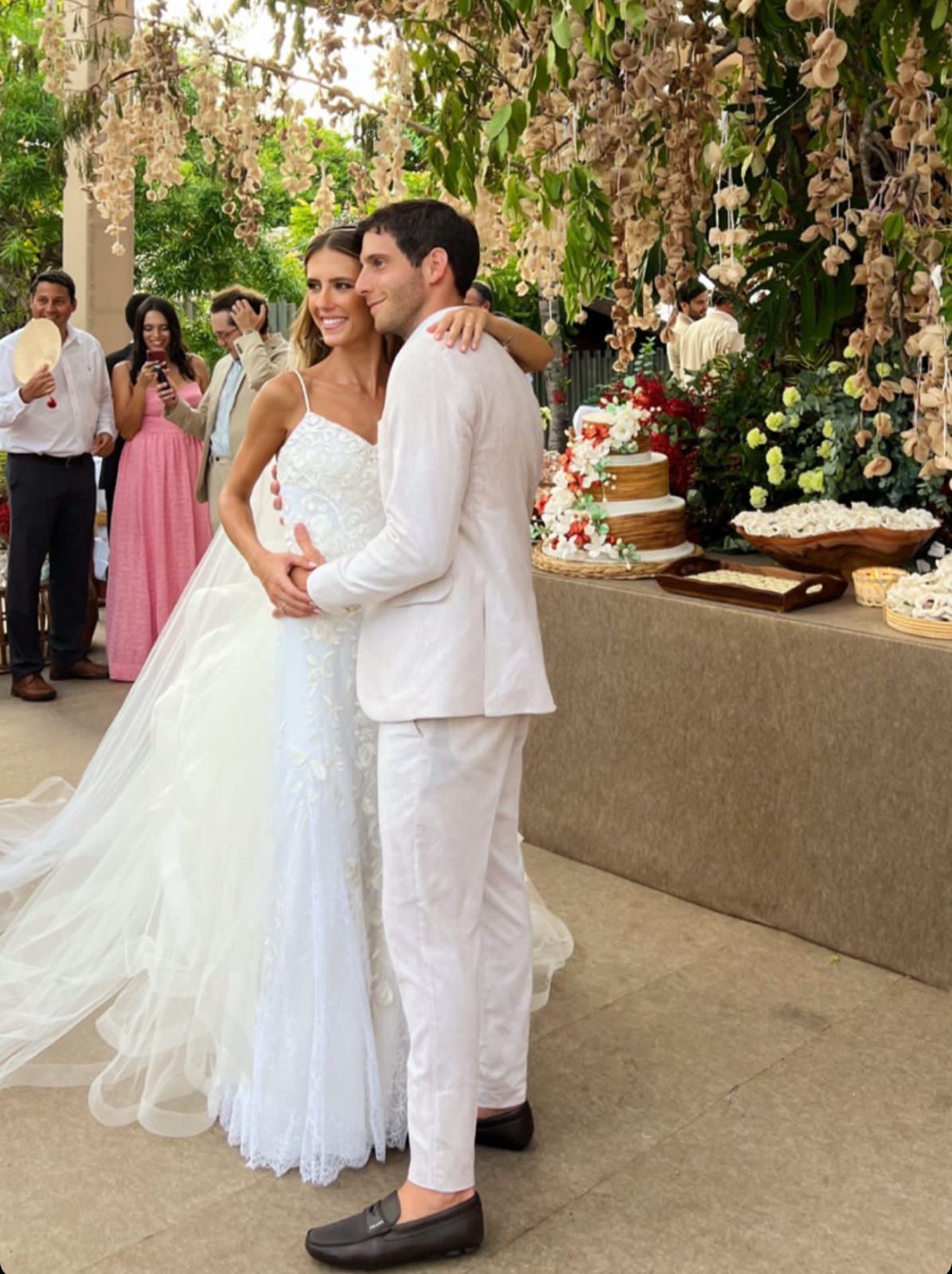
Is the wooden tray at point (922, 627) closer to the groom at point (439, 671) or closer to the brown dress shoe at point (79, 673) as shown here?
the groom at point (439, 671)

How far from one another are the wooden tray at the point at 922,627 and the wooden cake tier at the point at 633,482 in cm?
88

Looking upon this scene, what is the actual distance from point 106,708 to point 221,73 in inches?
106

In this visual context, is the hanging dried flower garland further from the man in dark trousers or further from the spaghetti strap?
the man in dark trousers

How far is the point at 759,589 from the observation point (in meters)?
3.42

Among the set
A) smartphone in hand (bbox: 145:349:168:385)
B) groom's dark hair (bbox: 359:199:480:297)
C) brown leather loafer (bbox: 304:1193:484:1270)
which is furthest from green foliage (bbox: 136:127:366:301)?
brown leather loafer (bbox: 304:1193:484:1270)

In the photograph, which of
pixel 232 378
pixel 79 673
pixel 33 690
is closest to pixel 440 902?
pixel 232 378

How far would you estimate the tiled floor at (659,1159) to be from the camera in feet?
7.34

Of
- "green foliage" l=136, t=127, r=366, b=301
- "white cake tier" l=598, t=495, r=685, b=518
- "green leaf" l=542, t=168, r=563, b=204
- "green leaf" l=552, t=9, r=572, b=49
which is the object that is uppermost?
"green foliage" l=136, t=127, r=366, b=301

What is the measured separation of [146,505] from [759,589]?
3394 millimetres

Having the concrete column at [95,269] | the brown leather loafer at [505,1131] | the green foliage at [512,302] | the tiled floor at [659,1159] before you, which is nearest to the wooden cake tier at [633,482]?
the tiled floor at [659,1159]

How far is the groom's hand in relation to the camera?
2393mm

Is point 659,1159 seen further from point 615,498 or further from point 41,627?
point 41,627

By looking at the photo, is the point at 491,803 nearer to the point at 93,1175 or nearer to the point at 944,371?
the point at 93,1175

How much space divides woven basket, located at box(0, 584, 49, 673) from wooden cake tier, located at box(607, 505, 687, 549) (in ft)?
10.4
